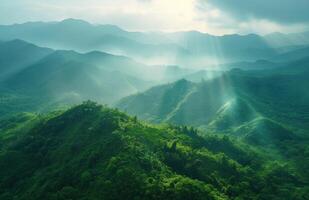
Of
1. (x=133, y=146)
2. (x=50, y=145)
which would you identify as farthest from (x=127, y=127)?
(x=50, y=145)

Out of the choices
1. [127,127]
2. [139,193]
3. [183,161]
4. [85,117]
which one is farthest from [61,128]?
[139,193]

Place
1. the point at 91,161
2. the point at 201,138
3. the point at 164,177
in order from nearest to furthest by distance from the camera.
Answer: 1. the point at 164,177
2. the point at 91,161
3. the point at 201,138

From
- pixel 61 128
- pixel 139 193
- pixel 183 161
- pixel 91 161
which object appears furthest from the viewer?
pixel 61 128

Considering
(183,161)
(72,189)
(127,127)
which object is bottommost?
(72,189)

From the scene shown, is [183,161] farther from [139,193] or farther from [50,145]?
[50,145]

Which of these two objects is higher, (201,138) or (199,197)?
(201,138)

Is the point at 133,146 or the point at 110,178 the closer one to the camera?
the point at 110,178

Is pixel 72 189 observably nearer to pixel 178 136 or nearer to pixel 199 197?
pixel 199 197
